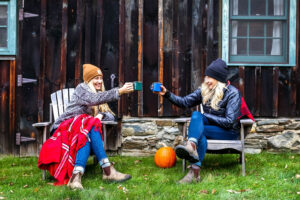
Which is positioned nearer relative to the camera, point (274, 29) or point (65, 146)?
point (65, 146)

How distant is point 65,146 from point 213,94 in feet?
5.88

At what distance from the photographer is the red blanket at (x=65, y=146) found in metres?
4.07

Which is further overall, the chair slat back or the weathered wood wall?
the weathered wood wall

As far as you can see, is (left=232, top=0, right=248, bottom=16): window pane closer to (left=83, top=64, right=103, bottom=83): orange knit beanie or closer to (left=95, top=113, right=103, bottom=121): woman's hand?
(left=83, top=64, right=103, bottom=83): orange knit beanie

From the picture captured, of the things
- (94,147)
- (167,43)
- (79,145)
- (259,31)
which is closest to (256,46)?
(259,31)

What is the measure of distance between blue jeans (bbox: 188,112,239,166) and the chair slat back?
1883mm

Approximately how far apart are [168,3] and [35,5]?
2.01m

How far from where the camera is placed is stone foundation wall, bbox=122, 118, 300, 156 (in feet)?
19.0

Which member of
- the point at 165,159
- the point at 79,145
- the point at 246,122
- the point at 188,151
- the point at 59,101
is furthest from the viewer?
the point at 59,101

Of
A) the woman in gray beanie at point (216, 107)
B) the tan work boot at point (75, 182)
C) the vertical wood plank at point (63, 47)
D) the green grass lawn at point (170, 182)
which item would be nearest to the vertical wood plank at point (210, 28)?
the woman in gray beanie at point (216, 107)

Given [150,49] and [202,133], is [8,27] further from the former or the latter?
[202,133]

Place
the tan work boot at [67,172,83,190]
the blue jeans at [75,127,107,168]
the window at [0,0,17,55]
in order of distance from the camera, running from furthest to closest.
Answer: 1. the window at [0,0,17,55]
2. the blue jeans at [75,127,107,168]
3. the tan work boot at [67,172,83,190]

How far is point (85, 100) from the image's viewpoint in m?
4.35

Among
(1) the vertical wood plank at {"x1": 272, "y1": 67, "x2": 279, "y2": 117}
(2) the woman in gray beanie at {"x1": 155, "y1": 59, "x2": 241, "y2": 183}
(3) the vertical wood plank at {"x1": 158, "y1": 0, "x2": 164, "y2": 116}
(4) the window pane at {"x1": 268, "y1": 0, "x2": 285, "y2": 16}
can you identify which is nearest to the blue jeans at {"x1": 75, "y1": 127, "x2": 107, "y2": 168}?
(2) the woman in gray beanie at {"x1": 155, "y1": 59, "x2": 241, "y2": 183}
